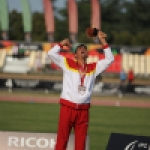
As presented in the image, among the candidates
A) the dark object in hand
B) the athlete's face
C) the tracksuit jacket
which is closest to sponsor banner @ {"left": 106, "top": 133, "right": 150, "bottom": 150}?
the tracksuit jacket

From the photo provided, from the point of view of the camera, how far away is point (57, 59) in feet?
27.3

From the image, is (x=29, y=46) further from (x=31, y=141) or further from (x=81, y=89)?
(x=81, y=89)

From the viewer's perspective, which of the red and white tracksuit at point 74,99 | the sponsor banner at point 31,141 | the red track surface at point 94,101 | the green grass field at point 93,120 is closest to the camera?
the red and white tracksuit at point 74,99

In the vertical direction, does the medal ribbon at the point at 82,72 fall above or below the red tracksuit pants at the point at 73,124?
above

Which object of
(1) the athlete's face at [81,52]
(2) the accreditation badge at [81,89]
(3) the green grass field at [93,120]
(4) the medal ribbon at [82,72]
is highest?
(1) the athlete's face at [81,52]

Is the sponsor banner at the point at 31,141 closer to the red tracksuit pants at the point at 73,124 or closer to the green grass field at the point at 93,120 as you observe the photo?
the red tracksuit pants at the point at 73,124

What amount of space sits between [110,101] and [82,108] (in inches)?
769

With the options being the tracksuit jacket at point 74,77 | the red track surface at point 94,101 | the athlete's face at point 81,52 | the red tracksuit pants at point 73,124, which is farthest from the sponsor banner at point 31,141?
the red track surface at point 94,101

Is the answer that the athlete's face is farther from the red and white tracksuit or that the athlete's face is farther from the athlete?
the red and white tracksuit

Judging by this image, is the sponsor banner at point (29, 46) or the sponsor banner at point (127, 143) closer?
the sponsor banner at point (127, 143)

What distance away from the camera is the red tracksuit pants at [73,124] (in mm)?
8156

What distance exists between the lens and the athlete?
8141 millimetres

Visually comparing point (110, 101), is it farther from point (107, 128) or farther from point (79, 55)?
point (79, 55)

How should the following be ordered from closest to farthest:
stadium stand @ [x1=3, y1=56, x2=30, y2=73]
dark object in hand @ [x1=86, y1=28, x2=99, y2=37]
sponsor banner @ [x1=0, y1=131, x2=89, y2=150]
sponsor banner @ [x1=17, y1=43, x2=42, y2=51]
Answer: dark object in hand @ [x1=86, y1=28, x2=99, y2=37]
sponsor banner @ [x1=0, y1=131, x2=89, y2=150]
stadium stand @ [x1=3, y1=56, x2=30, y2=73]
sponsor banner @ [x1=17, y1=43, x2=42, y2=51]
